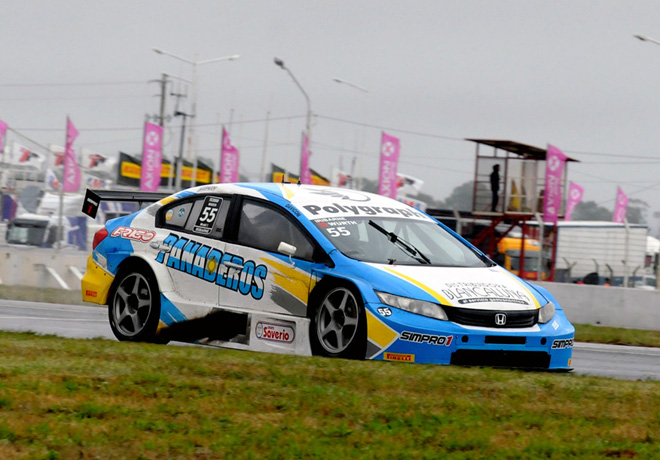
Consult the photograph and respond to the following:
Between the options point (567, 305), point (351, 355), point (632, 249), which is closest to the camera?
point (351, 355)

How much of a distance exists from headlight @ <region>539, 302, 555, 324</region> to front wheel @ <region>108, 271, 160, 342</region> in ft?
10.9

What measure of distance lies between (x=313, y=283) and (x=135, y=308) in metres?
2.04

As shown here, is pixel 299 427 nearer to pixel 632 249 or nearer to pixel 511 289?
pixel 511 289

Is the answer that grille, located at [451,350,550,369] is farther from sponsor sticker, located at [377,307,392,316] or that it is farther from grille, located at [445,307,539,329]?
sponsor sticker, located at [377,307,392,316]

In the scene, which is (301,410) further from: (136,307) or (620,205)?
(620,205)

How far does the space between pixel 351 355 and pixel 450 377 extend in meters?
1.42

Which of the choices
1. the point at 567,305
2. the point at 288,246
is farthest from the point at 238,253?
the point at 567,305

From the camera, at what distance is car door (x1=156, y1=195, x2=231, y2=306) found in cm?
968

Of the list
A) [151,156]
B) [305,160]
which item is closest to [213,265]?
[151,156]

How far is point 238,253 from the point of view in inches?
376

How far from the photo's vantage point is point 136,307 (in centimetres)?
1009

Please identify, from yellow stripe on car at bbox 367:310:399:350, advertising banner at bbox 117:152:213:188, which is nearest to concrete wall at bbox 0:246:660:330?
yellow stripe on car at bbox 367:310:399:350

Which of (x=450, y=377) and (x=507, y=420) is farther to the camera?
(x=450, y=377)

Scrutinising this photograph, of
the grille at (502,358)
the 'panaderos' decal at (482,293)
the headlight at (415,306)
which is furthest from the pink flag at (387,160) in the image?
the headlight at (415,306)
